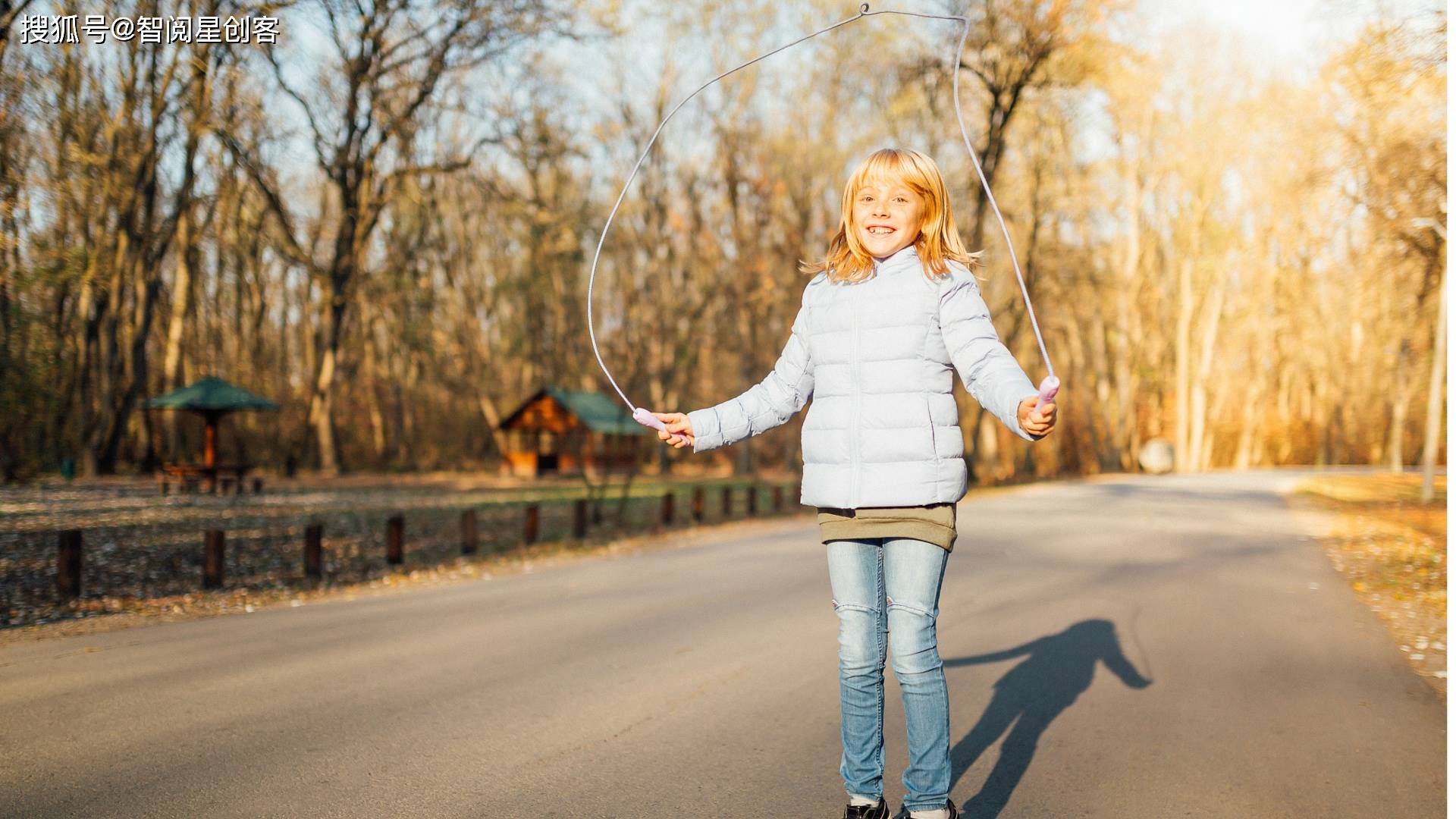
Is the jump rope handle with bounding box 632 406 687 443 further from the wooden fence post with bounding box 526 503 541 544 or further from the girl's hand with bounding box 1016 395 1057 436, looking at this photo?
the wooden fence post with bounding box 526 503 541 544

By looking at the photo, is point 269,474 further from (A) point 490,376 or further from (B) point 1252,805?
(B) point 1252,805

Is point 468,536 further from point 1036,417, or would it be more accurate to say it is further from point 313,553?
point 1036,417

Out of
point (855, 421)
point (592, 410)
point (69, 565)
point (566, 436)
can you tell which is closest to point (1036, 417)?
point (855, 421)

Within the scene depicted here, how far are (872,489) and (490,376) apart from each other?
40.9m

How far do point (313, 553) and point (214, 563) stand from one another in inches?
38.6

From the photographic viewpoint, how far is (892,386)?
10.6 feet

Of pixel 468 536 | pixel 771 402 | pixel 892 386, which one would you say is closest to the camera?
pixel 892 386

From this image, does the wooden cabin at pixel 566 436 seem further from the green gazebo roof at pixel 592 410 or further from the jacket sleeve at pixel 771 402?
the jacket sleeve at pixel 771 402

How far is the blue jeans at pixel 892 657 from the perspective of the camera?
10.4 ft

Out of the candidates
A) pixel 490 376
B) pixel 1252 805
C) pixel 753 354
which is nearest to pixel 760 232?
pixel 753 354

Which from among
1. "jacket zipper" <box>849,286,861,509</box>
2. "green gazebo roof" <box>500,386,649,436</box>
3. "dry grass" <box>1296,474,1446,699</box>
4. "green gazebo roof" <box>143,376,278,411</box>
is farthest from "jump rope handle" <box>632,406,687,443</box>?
"green gazebo roof" <box>500,386,649,436</box>

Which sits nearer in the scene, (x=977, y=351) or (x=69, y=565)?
(x=977, y=351)

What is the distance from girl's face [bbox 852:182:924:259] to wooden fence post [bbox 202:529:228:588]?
8.09 m

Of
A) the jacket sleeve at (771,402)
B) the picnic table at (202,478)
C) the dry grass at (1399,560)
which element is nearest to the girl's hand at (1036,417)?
the jacket sleeve at (771,402)
